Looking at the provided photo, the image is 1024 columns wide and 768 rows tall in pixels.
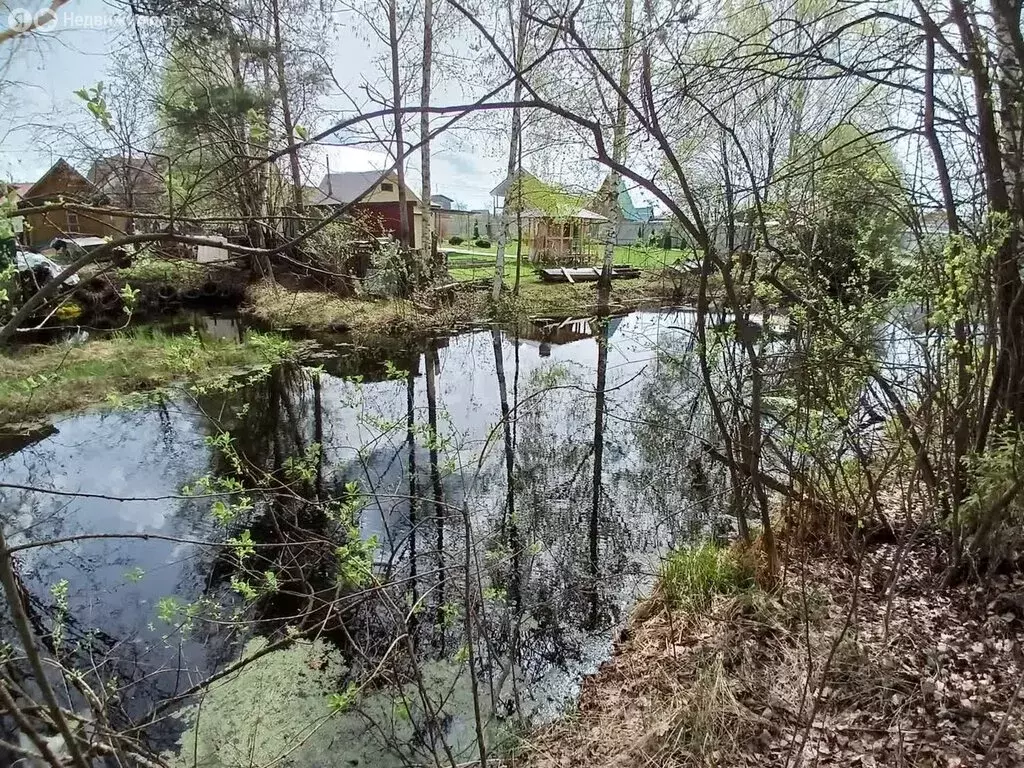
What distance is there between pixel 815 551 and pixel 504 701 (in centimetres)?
216

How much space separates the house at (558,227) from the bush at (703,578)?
12500 mm

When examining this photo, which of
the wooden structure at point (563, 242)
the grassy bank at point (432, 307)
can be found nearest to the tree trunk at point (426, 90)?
the grassy bank at point (432, 307)

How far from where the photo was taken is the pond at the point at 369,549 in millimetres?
3029

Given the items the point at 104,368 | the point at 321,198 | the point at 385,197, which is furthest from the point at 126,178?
the point at 385,197

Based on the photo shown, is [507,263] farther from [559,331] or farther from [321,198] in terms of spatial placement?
[321,198]

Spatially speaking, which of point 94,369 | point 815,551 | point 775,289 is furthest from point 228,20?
point 94,369

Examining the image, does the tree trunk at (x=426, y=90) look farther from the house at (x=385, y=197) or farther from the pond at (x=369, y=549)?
the pond at (x=369, y=549)

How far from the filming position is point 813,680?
8.50ft

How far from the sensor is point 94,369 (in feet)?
27.5

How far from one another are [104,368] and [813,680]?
946 cm

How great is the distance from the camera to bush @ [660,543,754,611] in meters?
3.58

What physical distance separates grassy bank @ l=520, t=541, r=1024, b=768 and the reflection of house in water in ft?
26.8

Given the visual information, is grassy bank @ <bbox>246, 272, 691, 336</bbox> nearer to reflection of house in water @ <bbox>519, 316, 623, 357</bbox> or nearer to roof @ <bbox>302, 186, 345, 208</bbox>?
reflection of house in water @ <bbox>519, 316, 623, 357</bbox>

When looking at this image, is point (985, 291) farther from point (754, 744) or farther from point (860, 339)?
point (754, 744)
